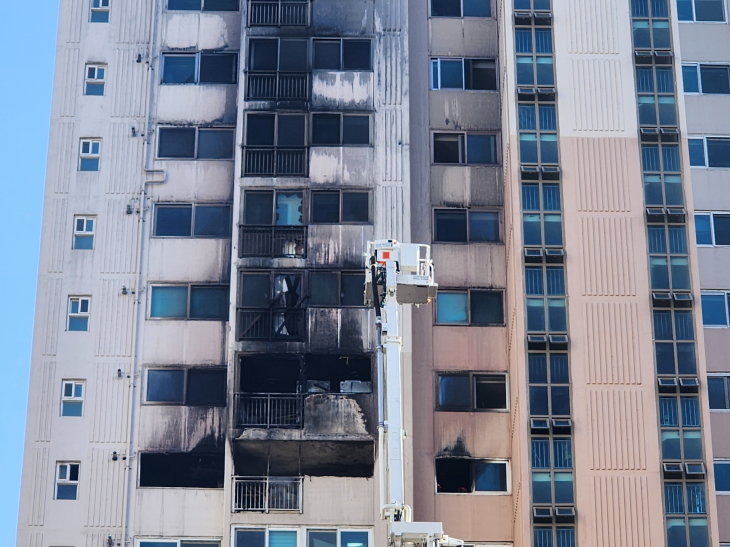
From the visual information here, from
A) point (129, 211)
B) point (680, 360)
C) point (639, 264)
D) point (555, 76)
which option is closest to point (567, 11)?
point (555, 76)

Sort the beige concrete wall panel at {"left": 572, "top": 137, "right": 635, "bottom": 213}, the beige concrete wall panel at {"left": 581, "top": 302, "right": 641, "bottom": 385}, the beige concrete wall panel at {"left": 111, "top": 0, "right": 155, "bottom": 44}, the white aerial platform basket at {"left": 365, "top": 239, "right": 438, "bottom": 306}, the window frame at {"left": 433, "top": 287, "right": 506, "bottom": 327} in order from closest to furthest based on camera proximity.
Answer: the white aerial platform basket at {"left": 365, "top": 239, "right": 438, "bottom": 306}, the beige concrete wall panel at {"left": 581, "top": 302, "right": 641, "bottom": 385}, the beige concrete wall panel at {"left": 572, "top": 137, "right": 635, "bottom": 213}, the window frame at {"left": 433, "top": 287, "right": 506, "bottom": 327}, the beige concrete wall panel at {"left": 111, "top": 0, "right": 155, "bottom": 44}

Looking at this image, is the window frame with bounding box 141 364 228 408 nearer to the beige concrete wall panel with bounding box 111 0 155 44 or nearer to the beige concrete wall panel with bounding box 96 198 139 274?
the beige concrete wall panel with bounding box 96 198 139 274

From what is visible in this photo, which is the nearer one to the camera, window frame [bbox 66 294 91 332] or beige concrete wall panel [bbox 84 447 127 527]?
beige concrete wall panel [bbox 84 447 127 527]

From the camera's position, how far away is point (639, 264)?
47719 mm

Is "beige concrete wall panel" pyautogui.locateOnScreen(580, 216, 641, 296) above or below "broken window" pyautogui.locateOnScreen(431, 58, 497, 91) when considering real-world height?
below

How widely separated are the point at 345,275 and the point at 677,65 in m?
15.2

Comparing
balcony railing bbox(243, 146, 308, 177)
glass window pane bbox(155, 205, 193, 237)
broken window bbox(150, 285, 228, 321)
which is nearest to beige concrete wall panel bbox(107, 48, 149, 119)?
glass window pane bbox(155, 205, 193, 237)

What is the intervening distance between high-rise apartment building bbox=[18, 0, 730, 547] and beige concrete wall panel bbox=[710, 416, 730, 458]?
132 mm

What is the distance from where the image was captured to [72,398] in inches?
1917

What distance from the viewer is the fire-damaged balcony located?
47.2m

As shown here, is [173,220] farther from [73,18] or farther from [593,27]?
[593,27]

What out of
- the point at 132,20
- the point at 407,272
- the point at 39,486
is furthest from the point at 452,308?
the point at 132,20

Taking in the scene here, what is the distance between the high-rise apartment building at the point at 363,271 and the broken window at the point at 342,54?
0.12 meters

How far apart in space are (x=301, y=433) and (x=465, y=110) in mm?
15003
